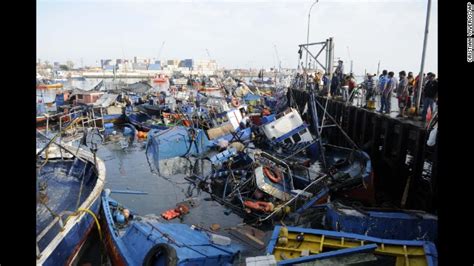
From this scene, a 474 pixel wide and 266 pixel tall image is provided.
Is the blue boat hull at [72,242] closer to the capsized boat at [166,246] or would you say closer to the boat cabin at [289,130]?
the capsized boat at [166,246]

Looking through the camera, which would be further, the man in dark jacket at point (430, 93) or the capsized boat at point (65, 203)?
the man in dark jacket at point (430, 93)

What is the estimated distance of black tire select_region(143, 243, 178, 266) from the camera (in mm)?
5980

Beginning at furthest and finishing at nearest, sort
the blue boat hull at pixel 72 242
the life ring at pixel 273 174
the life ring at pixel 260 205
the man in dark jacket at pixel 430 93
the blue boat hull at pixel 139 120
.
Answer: the blue boat hull at pixel 139 120 < the man in dark jacket at pixel 430 93 < the life ring at pixel 273 174 < the life ring at pixel 260 205 < the blue boat hull at pixel 72 242

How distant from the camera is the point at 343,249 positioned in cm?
522

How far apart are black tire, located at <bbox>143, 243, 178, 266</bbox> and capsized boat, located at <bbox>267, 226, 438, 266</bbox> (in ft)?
5.67

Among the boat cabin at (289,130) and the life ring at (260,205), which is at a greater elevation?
the boat cabin at (289,130)

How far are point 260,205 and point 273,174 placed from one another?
133 centimetres

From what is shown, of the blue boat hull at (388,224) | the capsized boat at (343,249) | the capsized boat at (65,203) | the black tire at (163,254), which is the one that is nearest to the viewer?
the capsized boat at (343,249)

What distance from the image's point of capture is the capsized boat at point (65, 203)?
6982 mm

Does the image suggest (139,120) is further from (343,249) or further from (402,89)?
(343,249)

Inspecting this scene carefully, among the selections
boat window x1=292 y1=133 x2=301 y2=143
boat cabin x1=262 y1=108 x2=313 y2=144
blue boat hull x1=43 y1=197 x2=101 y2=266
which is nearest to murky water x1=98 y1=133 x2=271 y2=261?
blue boat hull x1=43 y1=197 x2=101 y2=266

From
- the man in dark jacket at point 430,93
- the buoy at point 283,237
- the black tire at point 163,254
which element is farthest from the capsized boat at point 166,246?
the man in dark jacket at point 430,93

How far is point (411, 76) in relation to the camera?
16156 millimetres

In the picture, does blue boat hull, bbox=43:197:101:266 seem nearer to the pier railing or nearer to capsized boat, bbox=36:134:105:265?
capsized boat, bbox=36:134:105:265
